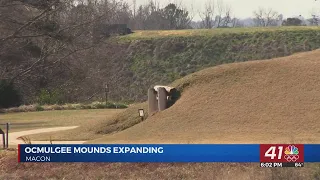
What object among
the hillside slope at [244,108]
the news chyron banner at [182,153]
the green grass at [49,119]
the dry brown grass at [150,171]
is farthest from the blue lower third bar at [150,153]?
the green grass at [49,119]

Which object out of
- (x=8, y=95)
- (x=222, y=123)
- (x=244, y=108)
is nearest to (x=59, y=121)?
(x=244, y=108)

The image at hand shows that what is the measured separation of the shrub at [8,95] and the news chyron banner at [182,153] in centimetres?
3139

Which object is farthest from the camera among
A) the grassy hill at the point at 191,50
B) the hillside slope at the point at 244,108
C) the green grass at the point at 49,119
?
the grassy hill at the point at 191,50

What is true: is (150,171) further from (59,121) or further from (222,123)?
(59,121)

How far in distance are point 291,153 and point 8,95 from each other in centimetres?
3500

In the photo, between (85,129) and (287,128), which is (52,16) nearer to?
(85,129)

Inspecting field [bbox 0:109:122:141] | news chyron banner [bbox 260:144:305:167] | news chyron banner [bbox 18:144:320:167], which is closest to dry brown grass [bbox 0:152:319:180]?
news chyron banner [bbox 260:144:305:167]

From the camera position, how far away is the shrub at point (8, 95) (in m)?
44.6

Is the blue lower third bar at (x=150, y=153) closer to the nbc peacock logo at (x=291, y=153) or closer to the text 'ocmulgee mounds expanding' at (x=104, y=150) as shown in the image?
the text 'ocmulgee mounds expanding' at (x=104, y=150)

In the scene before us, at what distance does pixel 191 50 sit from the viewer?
7225 cm

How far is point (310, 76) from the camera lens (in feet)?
70.8

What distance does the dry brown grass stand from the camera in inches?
529

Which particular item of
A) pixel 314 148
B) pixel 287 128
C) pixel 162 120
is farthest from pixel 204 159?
pixel 162 120

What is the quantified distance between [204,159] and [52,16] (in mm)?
20397
